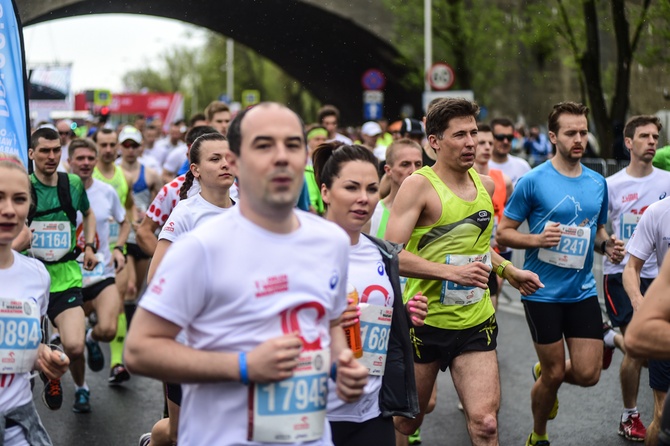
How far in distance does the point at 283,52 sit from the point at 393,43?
9.50m

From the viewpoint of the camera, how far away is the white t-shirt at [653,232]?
6.21 meters

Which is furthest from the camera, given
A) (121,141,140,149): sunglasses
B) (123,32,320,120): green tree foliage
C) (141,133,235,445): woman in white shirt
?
(123,32,320,120): green tree foliage

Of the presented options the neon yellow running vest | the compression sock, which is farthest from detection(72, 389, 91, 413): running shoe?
the neon yellow running vest

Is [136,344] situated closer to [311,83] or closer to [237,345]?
[237,345]

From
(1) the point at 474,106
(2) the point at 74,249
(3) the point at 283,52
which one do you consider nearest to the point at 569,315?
(1) the point at 474,106

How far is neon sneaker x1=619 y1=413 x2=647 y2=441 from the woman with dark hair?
3042 mm

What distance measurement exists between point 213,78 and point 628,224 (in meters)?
73.4

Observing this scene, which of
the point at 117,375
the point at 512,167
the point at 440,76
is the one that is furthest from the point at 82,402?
the point at 440,76

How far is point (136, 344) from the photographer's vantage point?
338 centimetres

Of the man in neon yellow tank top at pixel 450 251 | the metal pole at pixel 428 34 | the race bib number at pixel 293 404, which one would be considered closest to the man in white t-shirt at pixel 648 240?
the man in neon yellow tank top at pixel 450 251

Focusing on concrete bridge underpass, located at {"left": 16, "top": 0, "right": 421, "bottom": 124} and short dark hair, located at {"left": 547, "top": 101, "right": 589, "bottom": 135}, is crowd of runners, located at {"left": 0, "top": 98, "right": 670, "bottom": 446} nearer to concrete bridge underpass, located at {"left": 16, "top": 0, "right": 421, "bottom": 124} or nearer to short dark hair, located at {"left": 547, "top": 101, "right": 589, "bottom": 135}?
short dark hair, located at {"left": 547, "top": 101, "right": 589, "bottom": 135}

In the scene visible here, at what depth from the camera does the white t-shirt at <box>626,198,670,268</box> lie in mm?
6211

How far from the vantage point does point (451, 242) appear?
19.8 feet

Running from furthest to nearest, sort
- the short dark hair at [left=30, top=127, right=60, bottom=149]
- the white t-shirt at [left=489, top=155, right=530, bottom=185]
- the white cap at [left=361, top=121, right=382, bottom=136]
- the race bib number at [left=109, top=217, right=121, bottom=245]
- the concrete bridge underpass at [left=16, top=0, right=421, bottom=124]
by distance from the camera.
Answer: the concrete bridge underpass at [left=16, top=0, right=421, bottom=124]
the white cap at [left=361, top=121, right=382, bottom=136]
the white t-shirt at [left=489, top=155, right=530, bottom=185]
the race bib number at [left=109, top=217, right=121, bottom=245]
the short dark hair at [left=30, top=127, right=60, bottom=149]
